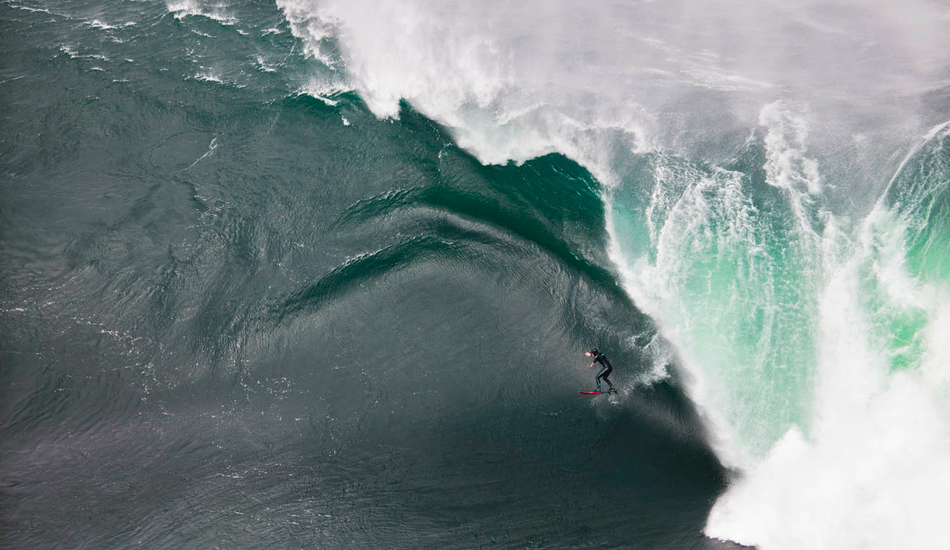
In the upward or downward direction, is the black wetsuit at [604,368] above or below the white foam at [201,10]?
below

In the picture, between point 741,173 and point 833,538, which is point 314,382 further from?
point 741,173

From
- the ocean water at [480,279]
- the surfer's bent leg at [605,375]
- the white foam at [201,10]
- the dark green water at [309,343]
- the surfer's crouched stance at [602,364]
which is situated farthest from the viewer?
the white foam at [201,10]

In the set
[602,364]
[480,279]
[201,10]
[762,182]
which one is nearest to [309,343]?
[480,279]

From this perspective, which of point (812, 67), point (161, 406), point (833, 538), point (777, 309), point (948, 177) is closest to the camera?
point (833, 538)

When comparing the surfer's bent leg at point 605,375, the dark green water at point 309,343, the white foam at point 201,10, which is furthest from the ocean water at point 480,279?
the white foam at point 201,10

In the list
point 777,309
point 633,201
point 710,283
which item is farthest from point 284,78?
point 777,309

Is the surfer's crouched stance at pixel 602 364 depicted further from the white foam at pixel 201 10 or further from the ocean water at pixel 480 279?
the white foam at pixel 201 10

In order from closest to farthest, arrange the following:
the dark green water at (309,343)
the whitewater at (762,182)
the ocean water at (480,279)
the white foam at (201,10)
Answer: the dark green water at (309,343), the ocean water at (480,279), the whitewater at (762,182), the white foam at (201,10)

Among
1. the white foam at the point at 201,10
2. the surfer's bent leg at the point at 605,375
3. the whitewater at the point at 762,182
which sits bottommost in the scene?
the surfer's bent leg at the point at 605,375
